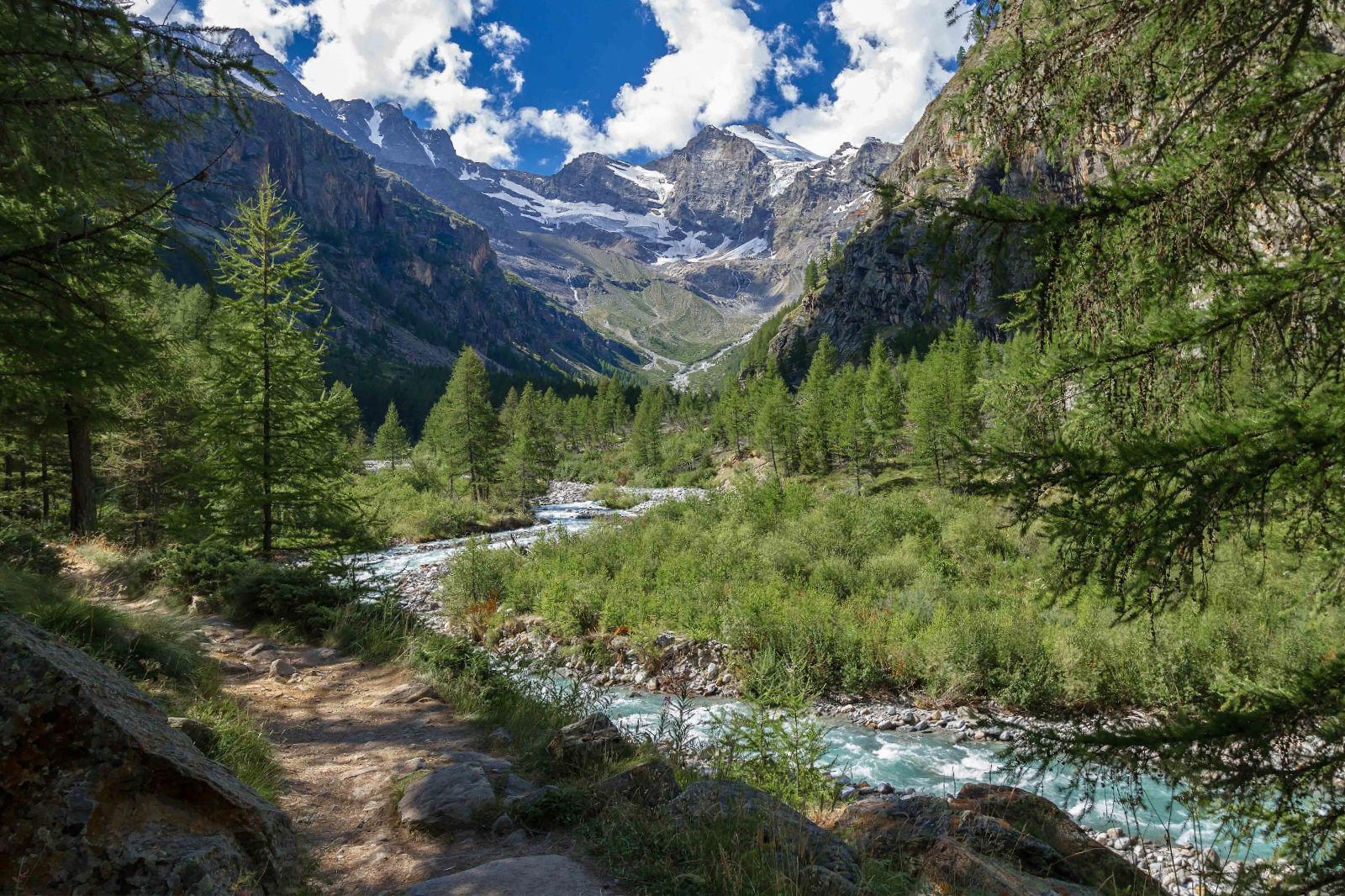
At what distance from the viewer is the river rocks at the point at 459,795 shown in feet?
14.5

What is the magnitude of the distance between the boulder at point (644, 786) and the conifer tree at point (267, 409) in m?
10.1

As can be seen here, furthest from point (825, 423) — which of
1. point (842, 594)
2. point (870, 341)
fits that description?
point (870, 341)

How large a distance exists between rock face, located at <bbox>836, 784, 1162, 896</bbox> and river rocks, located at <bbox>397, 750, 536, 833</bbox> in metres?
2.61

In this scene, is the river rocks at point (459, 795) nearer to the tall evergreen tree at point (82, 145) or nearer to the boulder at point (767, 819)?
the boulder at point (767, 819)

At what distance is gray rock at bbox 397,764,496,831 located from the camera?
4414 millimetres

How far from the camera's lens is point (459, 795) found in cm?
462

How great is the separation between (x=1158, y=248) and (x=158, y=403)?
1030 inches

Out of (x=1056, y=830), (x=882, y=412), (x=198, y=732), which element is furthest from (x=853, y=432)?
(x=198, y=732)

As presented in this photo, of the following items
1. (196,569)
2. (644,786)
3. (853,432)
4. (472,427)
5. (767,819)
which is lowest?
(644,786)

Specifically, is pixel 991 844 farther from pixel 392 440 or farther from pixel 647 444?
pixel 392 440

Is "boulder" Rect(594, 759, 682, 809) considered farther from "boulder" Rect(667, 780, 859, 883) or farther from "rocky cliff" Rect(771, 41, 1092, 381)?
"rocky cliff" Rect(771, 41, 1092, 381)

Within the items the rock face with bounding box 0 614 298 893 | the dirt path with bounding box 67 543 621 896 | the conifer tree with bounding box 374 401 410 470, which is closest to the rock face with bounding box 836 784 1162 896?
the dirt path with bounding box 67 543 621 896

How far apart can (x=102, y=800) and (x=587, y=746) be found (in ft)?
11.4

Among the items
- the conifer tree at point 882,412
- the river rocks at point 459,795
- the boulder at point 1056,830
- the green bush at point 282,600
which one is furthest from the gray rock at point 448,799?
the conifer tree at point 882,412
